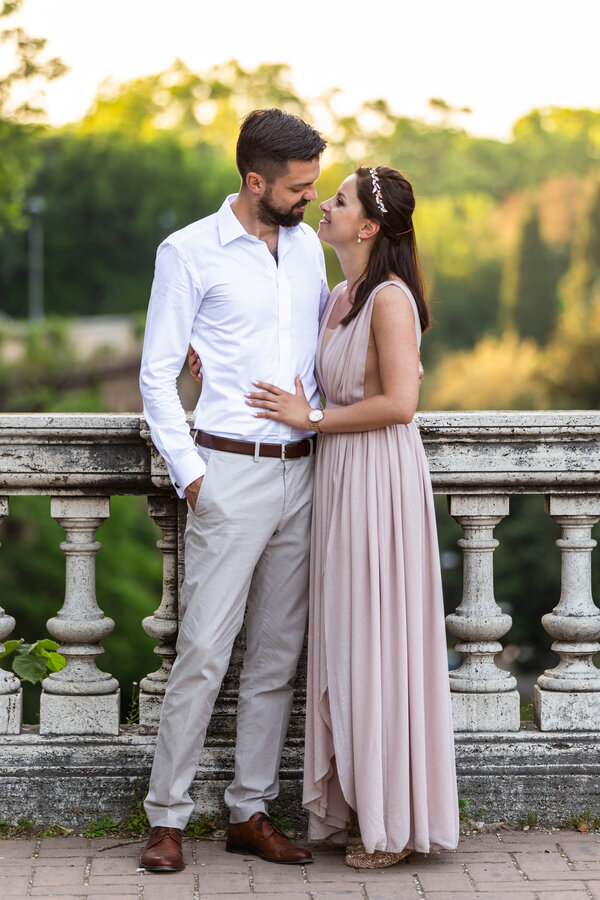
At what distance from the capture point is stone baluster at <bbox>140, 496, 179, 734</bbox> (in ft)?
13.2

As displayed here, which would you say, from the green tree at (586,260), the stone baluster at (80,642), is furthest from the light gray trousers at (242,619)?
the green tree at (586,260)

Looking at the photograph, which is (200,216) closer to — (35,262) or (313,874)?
(35,262)

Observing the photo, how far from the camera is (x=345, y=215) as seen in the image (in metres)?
3.73

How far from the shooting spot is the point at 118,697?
4.09 metres

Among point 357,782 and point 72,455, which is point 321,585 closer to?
point 357,782

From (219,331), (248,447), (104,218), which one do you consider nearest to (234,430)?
(248,447)

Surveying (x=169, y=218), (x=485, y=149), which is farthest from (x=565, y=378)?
(x=485, y=149)

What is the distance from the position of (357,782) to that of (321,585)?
1.95 feet

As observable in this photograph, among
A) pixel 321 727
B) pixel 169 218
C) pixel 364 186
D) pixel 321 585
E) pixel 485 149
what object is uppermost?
pixel 485 149

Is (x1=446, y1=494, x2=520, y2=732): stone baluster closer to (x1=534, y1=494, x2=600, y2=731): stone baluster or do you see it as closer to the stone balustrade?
the stone balustrade

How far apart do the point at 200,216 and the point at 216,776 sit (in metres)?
60.4

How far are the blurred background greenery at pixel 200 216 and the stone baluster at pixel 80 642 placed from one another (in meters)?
12.9

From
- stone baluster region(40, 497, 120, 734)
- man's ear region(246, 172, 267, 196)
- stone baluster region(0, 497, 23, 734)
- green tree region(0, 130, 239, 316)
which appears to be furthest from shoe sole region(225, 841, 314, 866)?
green tree region(0, 130, 239, 316)

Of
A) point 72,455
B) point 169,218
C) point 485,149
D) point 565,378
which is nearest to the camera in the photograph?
point 72,455
